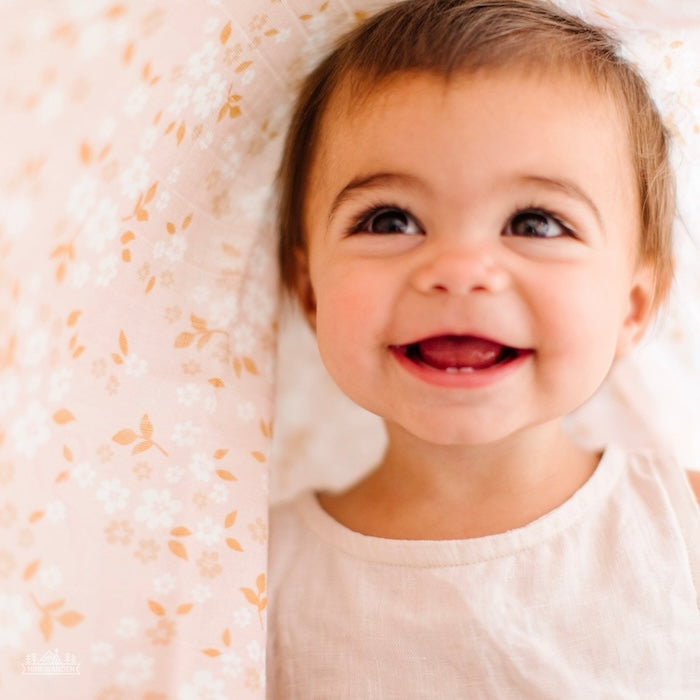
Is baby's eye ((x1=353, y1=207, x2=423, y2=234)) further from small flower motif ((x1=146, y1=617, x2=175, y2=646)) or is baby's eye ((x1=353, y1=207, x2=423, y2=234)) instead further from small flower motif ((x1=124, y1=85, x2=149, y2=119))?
small flower motif ((x1=146, y1=617, x2=175, y2=646))

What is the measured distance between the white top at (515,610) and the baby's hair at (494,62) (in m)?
0.34

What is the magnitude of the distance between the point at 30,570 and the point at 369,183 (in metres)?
0.60

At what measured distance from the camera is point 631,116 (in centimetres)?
130

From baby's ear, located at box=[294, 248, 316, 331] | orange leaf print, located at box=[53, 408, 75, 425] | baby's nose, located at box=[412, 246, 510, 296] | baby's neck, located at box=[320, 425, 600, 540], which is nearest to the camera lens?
baby's nose, located at box=[412, 246, 510, 296]

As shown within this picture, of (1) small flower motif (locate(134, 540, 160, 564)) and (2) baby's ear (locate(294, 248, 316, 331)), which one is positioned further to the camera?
(2) baby's ear (locate(294, 248, 316, 331))

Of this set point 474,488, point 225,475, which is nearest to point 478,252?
point 474,488

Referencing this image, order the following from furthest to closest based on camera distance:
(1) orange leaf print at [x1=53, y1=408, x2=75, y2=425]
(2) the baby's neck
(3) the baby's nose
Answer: (2) the baby's neck < (1) orange leaf print at [x1=53, y1=408, x2=75, y2=425] < (3) the baby's nose

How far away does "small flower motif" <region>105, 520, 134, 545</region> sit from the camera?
127 cm

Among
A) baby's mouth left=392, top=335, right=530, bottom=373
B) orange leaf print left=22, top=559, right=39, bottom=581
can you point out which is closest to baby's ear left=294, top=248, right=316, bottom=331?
baby's mouth left=392, top=335, right=530, bottom=373

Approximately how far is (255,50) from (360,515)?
24.7 inches

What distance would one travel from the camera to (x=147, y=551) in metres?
1.29

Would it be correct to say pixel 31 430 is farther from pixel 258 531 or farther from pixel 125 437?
pixel 258 531

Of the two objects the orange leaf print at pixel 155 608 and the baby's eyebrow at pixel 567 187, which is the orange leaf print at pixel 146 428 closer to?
the orange leaf print at pixel 155 608

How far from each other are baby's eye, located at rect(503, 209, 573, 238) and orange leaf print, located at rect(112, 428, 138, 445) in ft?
1.71
